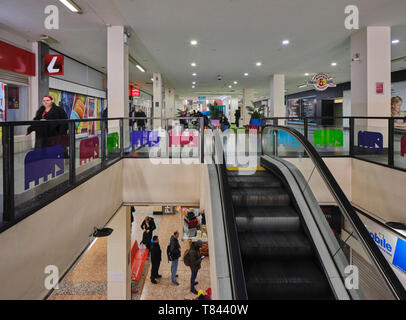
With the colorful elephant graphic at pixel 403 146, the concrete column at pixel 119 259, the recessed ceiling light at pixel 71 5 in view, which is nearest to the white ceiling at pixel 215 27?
the recessed ceiling light at pixel 71 5

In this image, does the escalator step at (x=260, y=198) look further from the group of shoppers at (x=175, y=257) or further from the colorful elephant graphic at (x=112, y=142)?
the group of shoppers at (x=175, y=257)

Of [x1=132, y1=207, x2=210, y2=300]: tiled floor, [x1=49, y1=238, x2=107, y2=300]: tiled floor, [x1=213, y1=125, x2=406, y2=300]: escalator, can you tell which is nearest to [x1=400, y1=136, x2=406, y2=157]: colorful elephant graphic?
[x1=213, y1=125, x2=406, y2=300]: escalator

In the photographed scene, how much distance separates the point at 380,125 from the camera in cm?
681

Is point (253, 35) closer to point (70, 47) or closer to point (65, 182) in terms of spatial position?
point (70, 47)

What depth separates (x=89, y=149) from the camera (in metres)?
5.10

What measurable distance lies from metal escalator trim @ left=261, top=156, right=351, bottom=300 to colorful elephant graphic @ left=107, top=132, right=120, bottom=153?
3.66 metres

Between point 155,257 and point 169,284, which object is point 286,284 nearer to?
point 155,257

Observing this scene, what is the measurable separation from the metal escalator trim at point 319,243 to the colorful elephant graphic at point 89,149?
3.35 metres

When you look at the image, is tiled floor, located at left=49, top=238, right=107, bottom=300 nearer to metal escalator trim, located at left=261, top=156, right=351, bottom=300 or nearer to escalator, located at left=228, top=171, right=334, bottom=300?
escalator, located at left=228, top=171, right=334, bottom=300

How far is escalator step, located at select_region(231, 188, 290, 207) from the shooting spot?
4.47 metres

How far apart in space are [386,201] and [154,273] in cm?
740

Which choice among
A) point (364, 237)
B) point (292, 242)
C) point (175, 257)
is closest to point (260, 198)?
point (292, 242)

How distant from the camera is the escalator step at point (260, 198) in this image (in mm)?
4468

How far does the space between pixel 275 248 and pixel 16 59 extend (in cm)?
985
